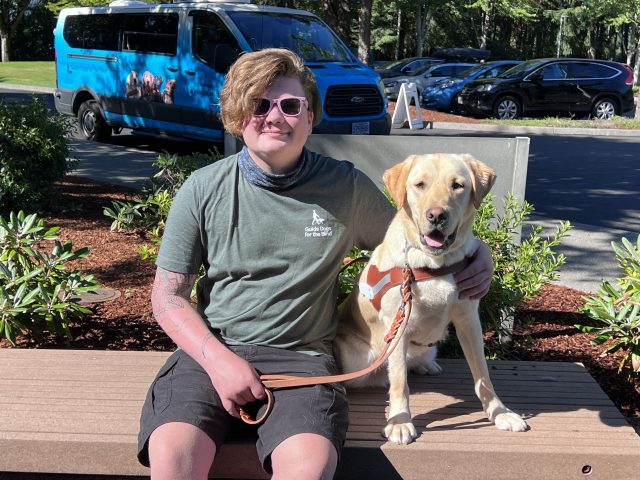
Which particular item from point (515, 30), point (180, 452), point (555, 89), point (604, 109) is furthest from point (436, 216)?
point (515, 30)

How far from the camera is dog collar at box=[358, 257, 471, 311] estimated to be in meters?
2.80

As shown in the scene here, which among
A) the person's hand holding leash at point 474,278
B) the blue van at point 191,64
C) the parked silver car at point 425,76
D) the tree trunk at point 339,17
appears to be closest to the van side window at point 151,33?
the blue van at point 191,64

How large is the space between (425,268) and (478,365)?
45cm

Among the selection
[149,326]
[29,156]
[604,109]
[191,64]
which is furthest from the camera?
[604,109]

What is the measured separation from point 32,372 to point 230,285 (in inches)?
42.8

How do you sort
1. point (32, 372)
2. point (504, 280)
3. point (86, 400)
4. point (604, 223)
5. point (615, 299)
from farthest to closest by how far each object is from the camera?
point (604, 223)
point (504, 280)
point (615, 299)
point (32, 372)
point (86, 400)

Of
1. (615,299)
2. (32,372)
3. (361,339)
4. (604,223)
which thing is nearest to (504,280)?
(615,299)

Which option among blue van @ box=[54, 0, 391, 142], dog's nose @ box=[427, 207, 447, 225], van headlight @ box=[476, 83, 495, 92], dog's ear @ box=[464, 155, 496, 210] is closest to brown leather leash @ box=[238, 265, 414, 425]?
dog's nose @ box=[427, 207, 447, 225]

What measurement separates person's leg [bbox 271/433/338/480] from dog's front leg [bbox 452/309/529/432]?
0.78m

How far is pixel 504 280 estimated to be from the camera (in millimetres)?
4035

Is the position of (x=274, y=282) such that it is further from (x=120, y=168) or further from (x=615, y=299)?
(x=120, y=168)

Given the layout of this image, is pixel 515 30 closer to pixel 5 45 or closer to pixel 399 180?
pixel 5 45

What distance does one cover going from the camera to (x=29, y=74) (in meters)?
35.3

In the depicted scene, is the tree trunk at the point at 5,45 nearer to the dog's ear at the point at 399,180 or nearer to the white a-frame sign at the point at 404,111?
the white a-frame sign at the point at 404,111
